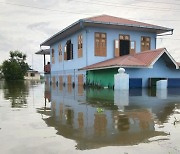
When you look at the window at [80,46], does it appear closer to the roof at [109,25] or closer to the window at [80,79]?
the roof at [109,25]

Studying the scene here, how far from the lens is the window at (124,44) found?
2617 centimetres

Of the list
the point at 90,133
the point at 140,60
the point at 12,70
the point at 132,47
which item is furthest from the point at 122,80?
the point at 12,70

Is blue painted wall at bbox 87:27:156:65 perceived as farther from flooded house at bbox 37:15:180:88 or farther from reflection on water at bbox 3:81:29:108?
reflection on water at bbox 3:81:29:108

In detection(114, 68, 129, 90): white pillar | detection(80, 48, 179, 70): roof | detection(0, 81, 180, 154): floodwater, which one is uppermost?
detection(80, 48, 179, 70): roof

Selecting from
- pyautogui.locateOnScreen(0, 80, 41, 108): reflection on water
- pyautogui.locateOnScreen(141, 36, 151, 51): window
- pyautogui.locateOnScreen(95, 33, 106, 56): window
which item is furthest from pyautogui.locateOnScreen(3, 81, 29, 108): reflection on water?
pyautogui.locateOnScreen(141, 36, 151, 51): window

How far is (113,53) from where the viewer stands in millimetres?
25609

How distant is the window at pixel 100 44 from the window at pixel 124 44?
→ 6.11 ft

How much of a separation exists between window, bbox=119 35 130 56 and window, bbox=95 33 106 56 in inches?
73.4

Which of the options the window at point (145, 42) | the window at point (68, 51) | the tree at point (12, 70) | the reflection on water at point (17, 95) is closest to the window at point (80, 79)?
the window at point (68, 51)

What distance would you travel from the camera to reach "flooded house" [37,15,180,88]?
21.6m

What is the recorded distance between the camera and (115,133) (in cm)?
540

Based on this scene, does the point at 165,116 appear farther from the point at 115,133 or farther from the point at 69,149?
the point at 69,149

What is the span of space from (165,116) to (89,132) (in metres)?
2.96

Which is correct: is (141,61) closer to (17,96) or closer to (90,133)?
(17,96)
